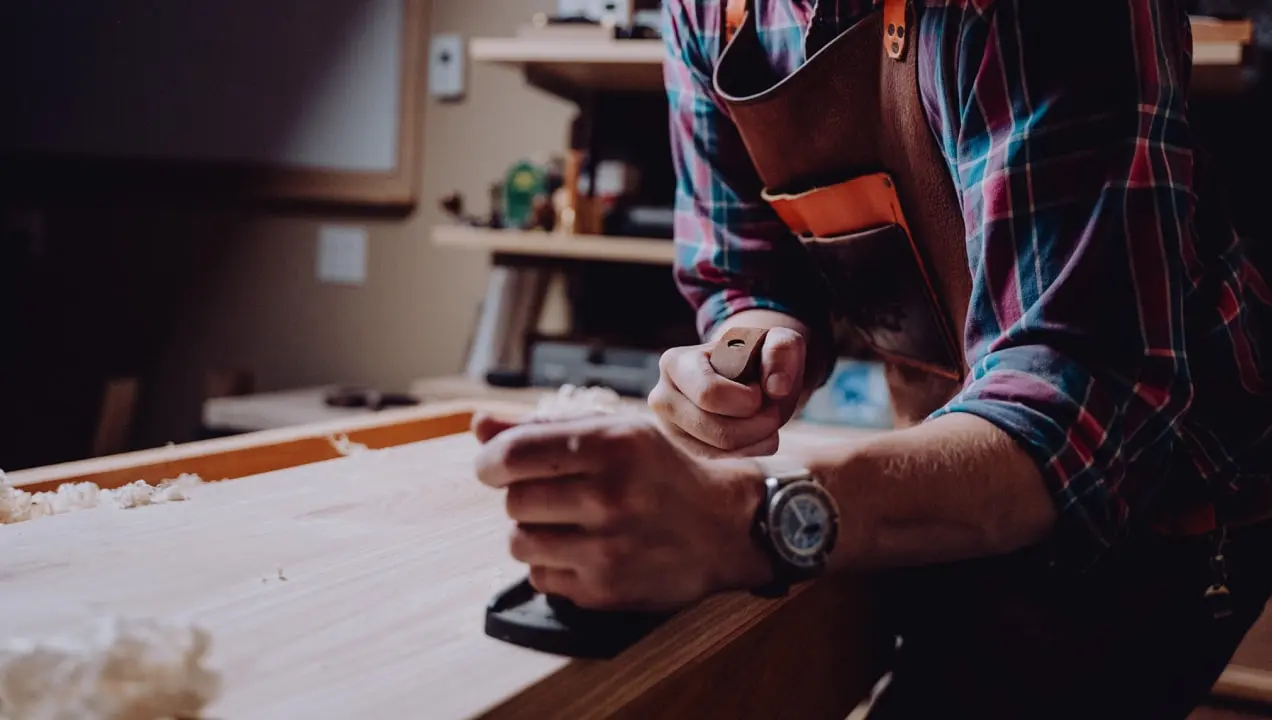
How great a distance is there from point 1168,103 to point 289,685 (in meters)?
0.60

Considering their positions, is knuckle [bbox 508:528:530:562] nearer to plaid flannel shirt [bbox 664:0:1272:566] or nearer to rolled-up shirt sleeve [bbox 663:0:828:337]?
plaid flannel shirt [bbox 664:0:1272:566]

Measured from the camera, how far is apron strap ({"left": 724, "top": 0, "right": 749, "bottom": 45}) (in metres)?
0.99

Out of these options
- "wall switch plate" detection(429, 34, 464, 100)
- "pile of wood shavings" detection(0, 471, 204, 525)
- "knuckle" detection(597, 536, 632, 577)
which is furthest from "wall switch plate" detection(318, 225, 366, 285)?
"knuckle" detection(597, 536, 632, 577)

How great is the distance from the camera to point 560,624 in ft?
1.78

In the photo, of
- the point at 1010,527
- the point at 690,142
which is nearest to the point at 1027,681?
the point at 1010,527

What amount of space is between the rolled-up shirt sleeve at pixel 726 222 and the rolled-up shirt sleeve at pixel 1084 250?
42cm

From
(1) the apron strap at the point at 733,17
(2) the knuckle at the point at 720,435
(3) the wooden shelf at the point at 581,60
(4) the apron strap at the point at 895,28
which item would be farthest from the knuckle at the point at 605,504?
(3) the wooden shelf at the point at 581,60

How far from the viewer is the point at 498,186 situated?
229 centimetres

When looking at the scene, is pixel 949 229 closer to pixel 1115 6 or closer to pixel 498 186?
pixel 1115 6

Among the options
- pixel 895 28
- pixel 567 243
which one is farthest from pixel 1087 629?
pixel 567 243

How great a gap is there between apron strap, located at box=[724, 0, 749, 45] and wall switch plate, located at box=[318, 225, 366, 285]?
1779 millimetres

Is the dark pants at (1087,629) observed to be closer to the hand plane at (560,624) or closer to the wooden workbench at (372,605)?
the wooden workbench at (372,605)

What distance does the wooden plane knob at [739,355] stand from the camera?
86cm

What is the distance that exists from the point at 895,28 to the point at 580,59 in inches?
48.6
